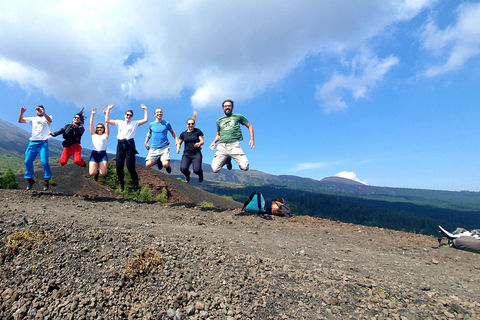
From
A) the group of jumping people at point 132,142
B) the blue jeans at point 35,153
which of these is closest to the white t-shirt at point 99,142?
the group of jumping people at point 132,142

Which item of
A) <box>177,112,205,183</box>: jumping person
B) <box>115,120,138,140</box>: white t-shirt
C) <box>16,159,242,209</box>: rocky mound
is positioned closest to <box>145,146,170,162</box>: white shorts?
<box>177,112,205,183</box>: jumping person

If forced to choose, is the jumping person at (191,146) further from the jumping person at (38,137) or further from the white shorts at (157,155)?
the jumping person at (38,137)

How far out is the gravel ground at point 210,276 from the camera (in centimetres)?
330

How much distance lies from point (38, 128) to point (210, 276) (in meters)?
9.72

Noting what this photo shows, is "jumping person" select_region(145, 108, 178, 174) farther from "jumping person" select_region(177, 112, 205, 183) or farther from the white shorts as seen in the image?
"jumping person" select_region(177, 112, 205, 183)

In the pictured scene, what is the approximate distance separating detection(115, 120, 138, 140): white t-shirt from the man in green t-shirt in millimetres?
3099

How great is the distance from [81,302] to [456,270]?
787 centimetres

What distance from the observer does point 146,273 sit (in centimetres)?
389

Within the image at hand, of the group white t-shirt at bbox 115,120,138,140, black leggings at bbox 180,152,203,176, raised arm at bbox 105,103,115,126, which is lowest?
black leggings at bbox 180,152,203,176

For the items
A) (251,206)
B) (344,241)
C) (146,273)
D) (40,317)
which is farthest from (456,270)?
(40,317)

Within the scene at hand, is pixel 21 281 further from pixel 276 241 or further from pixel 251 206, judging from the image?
pixel 251 206

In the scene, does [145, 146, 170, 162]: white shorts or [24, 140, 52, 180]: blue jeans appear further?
[145, 146, 170, 162]: white shorts

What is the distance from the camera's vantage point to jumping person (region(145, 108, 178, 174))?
931cm

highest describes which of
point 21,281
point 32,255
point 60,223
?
point 60,223
